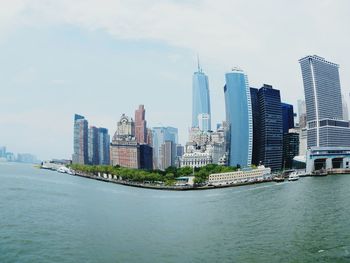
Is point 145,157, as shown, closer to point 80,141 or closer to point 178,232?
point 80,141

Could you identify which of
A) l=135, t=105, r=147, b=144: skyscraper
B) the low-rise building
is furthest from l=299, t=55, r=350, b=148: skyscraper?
l=135, t=105, r=147, b=144: skyscraper

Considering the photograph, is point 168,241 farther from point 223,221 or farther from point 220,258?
point 223,221

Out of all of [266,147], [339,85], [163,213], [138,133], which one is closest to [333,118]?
[339,85]

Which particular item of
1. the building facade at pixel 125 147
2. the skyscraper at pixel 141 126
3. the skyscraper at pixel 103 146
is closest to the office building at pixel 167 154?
the skyscraper at pixel 141 126

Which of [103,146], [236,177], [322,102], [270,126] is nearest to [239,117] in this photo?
[270,126]

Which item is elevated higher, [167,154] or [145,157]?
[167,154]

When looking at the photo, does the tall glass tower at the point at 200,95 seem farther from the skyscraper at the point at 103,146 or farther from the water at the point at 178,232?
the water at the point at 178,232
